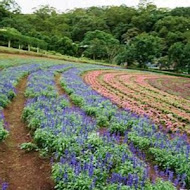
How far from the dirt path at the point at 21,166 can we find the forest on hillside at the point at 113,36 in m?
48.1

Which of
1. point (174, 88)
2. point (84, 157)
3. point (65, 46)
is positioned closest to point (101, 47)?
Result: point (65, 46)

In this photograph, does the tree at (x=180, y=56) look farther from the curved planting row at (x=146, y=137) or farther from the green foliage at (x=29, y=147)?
the green foliage at (x=29, y=147)

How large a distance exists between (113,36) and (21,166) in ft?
286

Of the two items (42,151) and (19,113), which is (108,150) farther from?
(19,113)

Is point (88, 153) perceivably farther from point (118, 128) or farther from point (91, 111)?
point (91, 111)

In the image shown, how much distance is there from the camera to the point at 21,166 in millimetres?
6664

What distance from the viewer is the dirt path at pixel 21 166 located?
5875 mm

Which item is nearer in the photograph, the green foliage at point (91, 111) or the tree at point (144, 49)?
the green foliage at point (91, 111)

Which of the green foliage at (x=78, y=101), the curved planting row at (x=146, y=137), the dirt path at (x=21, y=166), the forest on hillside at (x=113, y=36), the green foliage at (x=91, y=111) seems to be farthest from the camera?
the forest on hillside at (x=113, y=36)

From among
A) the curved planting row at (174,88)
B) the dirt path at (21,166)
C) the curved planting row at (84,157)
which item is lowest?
the curved planting row at (174,88)

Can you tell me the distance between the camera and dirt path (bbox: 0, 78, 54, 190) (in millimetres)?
5875

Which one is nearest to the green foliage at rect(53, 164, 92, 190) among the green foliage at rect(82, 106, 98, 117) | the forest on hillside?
the green foliage at rect(82, 106, 98, 117)

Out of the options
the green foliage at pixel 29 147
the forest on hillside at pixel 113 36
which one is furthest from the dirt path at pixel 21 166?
the forest on hillside at pixel 113 36

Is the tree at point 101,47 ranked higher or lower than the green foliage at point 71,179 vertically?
higher
